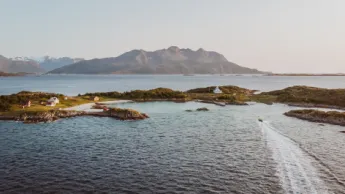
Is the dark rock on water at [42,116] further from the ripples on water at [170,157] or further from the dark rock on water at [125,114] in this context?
the dark rock on water at [125,114]

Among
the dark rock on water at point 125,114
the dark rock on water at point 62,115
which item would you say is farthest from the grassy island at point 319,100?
the dark rock on water at point 62,115

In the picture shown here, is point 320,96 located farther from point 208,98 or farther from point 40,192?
point 40,192

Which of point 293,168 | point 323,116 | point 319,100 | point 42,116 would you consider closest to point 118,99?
point 42,116

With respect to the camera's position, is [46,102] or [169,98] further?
[169,98]

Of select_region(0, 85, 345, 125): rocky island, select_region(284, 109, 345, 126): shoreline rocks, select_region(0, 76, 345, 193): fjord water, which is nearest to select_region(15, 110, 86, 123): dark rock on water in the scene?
select_region(0, 85, 345, 125): rocky island

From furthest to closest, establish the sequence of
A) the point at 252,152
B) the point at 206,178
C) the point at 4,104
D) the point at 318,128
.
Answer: the point at 4,104, the point at 318,128, the point at 252,152, the point at 206,178

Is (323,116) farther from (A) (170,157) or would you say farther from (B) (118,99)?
(B) (118,99)

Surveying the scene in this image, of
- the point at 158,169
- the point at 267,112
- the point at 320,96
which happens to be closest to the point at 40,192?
the point at 158,169
